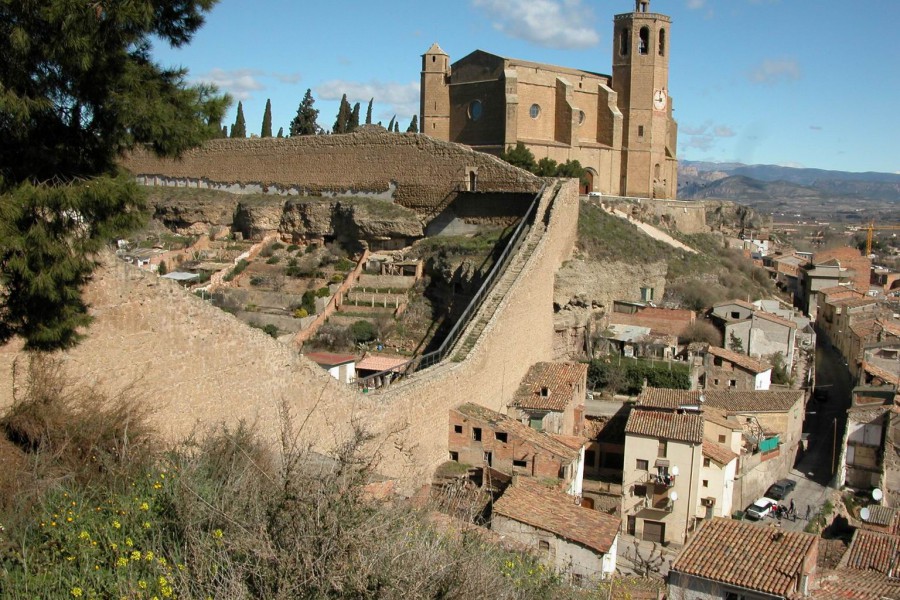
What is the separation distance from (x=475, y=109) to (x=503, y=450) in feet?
65.3

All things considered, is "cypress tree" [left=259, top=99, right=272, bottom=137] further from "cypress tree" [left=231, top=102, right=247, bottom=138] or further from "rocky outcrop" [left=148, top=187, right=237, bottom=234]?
"rocky outcrop" [left=148, top=187, right=237, bottom=234]

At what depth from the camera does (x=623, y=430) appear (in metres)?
17.9

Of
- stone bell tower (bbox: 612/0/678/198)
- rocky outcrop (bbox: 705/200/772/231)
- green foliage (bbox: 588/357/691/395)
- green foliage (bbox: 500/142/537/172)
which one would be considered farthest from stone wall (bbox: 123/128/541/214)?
rocky outcrop (bbox: 705/200/772/231)

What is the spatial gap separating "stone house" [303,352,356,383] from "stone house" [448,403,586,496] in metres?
2.12

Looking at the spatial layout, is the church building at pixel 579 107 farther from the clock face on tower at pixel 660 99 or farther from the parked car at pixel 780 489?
the parked car at pixel 780 489

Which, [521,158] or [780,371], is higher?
[521,158]

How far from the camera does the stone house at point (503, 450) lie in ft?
42.7

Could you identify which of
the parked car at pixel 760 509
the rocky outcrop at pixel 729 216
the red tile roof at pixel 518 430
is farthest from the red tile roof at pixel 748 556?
the rocky outcrop at pixel 729 216

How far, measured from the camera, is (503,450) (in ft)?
42.7

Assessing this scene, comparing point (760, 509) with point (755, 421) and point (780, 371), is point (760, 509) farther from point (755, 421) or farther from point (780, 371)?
point (780, 371)

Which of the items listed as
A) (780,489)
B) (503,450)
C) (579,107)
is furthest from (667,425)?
(579,107)

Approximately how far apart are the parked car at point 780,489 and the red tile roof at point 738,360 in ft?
11.4

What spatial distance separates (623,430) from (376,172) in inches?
369

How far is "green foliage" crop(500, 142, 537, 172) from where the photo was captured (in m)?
26.8
